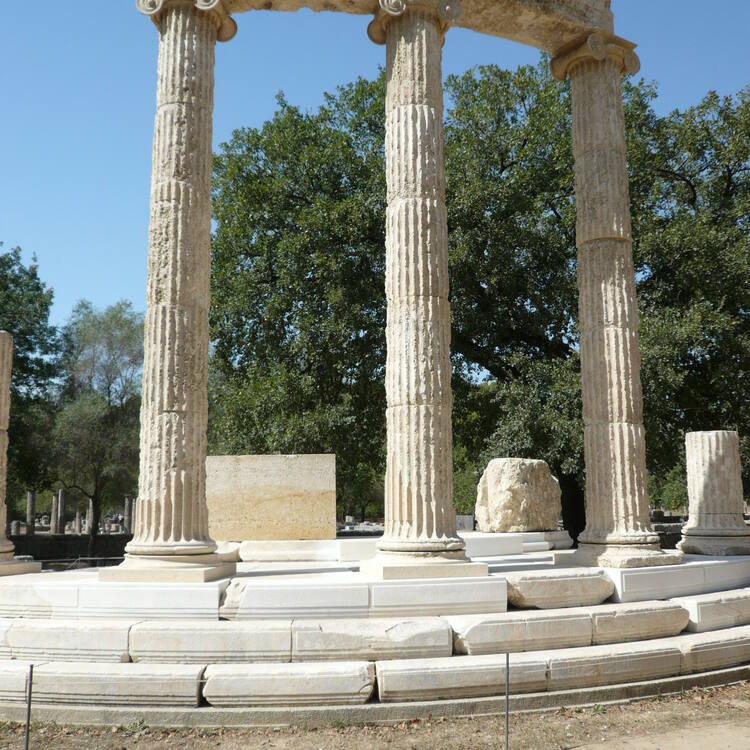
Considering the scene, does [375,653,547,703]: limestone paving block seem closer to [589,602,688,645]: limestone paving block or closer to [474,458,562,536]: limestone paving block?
[589,602,688,645]: limestone paving block

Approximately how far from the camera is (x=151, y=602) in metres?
7.49

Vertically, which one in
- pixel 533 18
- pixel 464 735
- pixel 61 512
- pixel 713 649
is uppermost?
pixel 533 18

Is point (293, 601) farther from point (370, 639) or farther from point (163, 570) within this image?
point (163, 570)

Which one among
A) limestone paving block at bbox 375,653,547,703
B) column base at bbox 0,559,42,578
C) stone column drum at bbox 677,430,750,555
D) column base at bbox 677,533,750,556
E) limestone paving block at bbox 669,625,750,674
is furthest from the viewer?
stone column drum at bbox 677,430,750,555

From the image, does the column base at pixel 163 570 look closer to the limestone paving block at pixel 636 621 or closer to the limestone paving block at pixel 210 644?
the limestone paving block at pixel 210 644

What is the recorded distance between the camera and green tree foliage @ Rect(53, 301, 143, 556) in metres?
28.9

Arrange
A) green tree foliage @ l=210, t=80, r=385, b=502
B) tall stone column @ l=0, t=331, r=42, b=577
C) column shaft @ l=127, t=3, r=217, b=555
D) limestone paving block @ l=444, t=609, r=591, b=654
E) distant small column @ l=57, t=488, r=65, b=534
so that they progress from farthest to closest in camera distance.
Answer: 1. distant small column @ l=57, t=488, r=65, b=534
2. green tree foliage @ l=210, t=80, r=385, b=502
3. tall stone column @ l=0, t=331, r=42, b=577
4. column shaft @ l=127, t=3, r=217, b=555
5. limestone paving block @ l=444, t=609, r=591, b=654

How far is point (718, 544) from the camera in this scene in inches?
468

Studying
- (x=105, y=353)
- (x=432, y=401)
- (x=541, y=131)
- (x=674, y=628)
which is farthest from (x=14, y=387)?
(x=674, y=628)

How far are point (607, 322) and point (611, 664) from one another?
499 cm

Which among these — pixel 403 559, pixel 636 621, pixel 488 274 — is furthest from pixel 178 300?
pixel 488 274

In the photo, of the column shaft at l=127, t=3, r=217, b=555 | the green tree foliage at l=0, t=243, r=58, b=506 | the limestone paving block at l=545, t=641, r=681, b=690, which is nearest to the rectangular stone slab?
the column shaft at l=127, t=3, r=217, b=555

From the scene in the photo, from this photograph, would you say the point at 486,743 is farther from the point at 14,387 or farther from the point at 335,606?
the point at 14,387

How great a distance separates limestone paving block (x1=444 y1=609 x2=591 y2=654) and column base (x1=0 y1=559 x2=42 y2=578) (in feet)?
21.6
